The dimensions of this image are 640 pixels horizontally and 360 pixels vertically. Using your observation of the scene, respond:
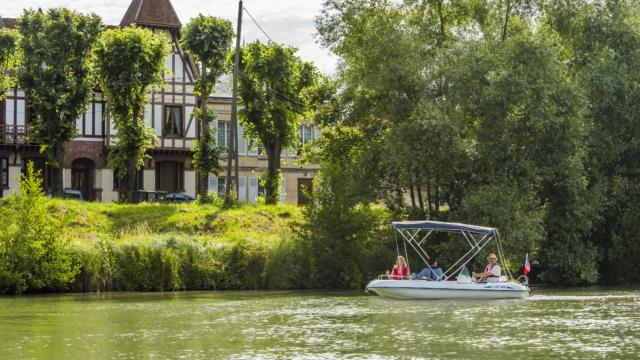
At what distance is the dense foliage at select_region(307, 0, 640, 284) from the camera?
52062 mm

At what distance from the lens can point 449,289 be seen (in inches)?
1794

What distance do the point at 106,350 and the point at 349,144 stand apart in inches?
1349

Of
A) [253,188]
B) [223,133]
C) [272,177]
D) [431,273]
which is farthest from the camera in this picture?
[253,188]

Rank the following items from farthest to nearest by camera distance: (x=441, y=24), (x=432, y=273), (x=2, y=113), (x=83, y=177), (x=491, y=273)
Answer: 1. (x=83, y=177)
2. (x=2, y=113)
3. (x=441, y=24)
4. (x=432, y=273)
5. (x=491, y=273)

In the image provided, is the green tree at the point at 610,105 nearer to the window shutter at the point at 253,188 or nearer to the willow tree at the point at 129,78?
the willow tree at the point at 129,78

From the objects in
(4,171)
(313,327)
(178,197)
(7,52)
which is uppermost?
(7,52)

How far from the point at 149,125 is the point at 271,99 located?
36.0ft

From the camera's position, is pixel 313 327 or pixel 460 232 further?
pixel 460 232

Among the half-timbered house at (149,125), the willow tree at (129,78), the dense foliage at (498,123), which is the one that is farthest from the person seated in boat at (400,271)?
the half-timbered house at (149,125)

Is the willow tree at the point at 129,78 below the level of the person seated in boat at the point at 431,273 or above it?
above

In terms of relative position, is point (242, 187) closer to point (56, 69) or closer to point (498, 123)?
point (56, 69)

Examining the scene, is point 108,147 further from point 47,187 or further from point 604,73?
point 604,73

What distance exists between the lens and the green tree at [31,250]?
47303 millimetres

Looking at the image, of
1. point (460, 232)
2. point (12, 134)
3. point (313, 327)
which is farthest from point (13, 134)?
point (313, 327)
